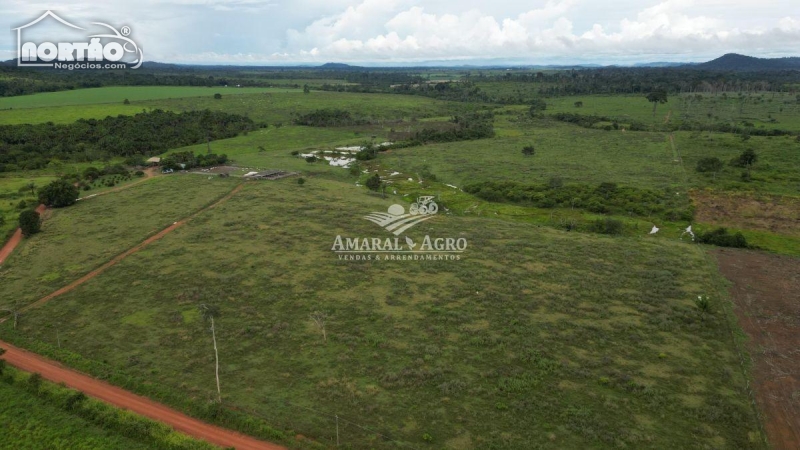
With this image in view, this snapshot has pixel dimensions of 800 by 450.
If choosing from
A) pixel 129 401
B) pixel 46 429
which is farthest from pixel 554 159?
pixel 46 429

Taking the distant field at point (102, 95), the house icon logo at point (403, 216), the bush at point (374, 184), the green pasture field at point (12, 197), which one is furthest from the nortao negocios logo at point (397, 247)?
the distant field at point (102, 95)

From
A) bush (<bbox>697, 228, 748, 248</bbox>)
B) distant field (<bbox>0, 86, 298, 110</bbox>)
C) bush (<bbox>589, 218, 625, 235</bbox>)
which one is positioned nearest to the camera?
bush (<bbox>697, 228, 748, 248</bbox>)

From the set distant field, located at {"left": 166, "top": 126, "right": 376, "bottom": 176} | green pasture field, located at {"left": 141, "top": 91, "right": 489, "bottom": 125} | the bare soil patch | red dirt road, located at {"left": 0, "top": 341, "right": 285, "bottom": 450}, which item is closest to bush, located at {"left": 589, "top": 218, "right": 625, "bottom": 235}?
the bare soil patch

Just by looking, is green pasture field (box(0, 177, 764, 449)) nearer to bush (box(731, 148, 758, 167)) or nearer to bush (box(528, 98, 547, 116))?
bush (box(731, 148, 758, 167))

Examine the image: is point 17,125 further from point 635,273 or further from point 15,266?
point 635,273

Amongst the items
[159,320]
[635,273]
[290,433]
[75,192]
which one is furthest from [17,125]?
[635,273]

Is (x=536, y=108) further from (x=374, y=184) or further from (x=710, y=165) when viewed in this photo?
(x=374, y=184)

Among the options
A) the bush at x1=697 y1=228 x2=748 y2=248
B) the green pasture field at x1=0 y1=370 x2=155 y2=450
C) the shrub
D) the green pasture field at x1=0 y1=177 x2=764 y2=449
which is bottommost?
the green pasture field at x1=0 y1=370 x2=155 y2=450
